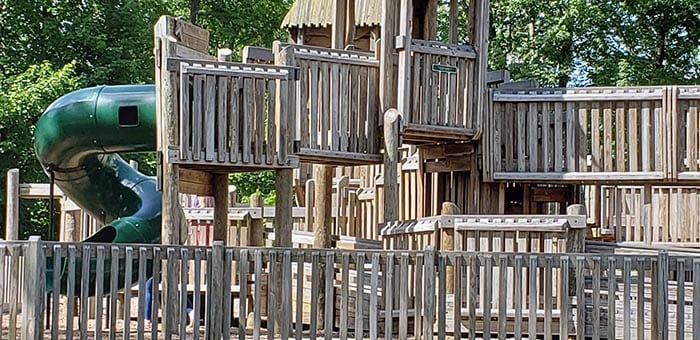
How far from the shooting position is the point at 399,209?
15367 mm

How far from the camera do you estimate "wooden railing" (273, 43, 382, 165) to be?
12.5m

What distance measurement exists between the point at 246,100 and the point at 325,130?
1644 mm

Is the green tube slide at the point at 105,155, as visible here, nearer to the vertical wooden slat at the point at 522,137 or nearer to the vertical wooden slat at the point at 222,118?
the vertical wooden slat at the point at 222,118

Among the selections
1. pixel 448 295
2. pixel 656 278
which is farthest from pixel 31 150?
pixel 656 278

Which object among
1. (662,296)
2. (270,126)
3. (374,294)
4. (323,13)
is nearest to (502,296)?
(374,294)

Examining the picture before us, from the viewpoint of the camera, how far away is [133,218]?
13547 mm

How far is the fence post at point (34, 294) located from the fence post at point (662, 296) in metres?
5.39

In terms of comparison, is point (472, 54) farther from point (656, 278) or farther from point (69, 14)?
point (69, 14)

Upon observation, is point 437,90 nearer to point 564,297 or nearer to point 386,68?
point 386,68

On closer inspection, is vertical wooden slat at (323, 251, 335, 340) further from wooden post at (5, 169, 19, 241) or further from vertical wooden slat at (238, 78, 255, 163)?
wooden post at (5, 169, 19, 241)

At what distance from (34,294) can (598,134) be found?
23.6 ft

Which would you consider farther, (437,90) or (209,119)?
(437,90)

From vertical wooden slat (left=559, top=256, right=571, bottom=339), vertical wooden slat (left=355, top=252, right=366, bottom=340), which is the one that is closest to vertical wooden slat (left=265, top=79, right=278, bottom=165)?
vertical wooden slat (left=355, top=252, right=366, bottom=340)

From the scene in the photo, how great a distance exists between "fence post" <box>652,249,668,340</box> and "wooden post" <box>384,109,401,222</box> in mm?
3769
